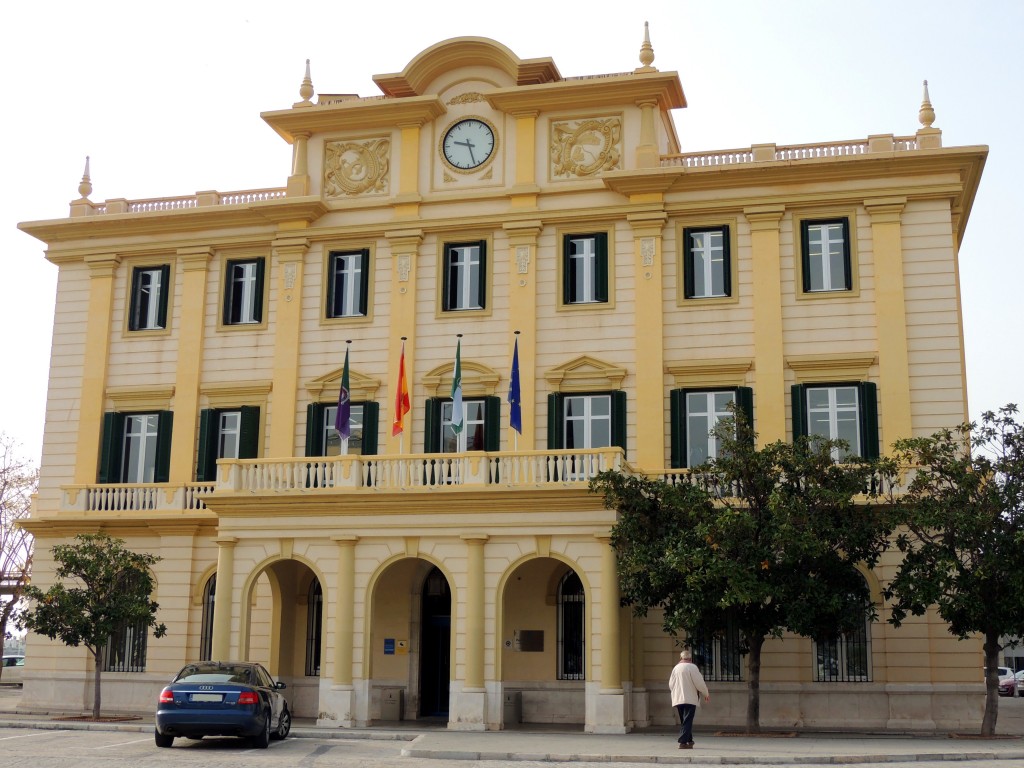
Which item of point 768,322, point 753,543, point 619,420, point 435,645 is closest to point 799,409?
point 768,322

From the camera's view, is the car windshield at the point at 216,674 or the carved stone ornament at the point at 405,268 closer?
the car windshield at the point at 216,674

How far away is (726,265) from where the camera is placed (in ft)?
103

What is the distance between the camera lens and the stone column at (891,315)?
29406mm

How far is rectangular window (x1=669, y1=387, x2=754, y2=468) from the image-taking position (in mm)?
30359

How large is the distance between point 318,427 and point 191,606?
5.55 meters

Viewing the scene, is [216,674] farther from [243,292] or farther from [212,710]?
[243,292]

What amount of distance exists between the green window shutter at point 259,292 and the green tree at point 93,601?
7.70 meters

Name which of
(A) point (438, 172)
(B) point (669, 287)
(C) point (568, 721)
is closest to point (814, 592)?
(C) point (568, 721)

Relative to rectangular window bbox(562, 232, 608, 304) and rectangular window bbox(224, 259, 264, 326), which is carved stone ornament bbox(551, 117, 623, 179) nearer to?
rectangular window bbox(562, 232, 608, 304)

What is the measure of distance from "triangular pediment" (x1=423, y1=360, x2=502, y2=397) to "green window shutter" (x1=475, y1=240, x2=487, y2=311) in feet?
5.20

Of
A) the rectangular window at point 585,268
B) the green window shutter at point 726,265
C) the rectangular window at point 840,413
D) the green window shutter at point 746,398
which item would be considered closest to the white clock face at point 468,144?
the rectangular window at point 585,268

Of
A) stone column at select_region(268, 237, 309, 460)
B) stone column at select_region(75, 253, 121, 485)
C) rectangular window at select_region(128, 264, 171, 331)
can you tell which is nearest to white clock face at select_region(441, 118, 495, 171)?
stone column at select_region(268, 237, 309, 460)

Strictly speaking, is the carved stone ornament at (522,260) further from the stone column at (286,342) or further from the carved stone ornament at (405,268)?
the stone column at (286,342)

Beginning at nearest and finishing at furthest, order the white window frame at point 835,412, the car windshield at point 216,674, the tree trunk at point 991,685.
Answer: the car windshield at point 216,674 → the tree trunk at point 991,685 → the white window frame at point 835,412
